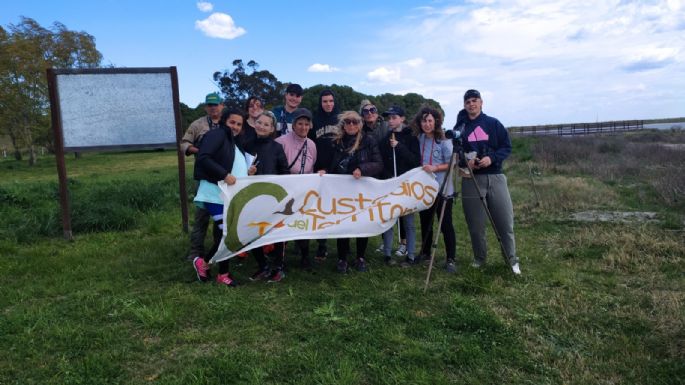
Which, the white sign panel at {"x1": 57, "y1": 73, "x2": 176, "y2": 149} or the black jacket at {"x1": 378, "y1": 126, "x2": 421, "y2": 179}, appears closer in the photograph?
the black jacket at {"x1": 378, "y1": 126, "x2": 421, "y2": 179}

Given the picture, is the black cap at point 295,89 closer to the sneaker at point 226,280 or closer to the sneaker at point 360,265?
the sneaker at point 360,265

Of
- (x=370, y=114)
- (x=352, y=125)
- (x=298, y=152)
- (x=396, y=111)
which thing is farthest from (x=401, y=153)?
(x=298, y=152)

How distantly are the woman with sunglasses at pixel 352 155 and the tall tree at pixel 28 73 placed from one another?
108ft

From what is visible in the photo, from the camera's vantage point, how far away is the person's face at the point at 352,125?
5.89 metres

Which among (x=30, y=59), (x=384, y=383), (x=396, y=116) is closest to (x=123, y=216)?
(x=396, y=116)

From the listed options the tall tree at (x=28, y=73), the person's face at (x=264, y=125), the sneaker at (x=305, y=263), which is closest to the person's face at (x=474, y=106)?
the person's face at (x=264, y=125)

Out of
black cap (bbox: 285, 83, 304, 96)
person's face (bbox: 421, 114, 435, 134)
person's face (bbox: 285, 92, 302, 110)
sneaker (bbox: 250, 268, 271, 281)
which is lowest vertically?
sneaker (bbox: 250, 268, 271, 281)

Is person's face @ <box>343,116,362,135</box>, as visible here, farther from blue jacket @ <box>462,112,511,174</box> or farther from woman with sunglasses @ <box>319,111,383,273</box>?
blue jacket @ <box>462,112,511,174</box>

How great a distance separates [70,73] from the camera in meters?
7.67

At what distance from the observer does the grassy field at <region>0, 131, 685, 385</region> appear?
3.60 m

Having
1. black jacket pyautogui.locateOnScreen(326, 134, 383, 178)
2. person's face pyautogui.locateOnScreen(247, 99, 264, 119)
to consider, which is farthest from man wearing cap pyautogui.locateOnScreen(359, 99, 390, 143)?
person's face pyautogui.locateOnScreen(247, 99, 264, 119)

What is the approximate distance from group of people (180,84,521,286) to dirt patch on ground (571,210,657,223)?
4281mm

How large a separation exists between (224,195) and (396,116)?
2.54 meters

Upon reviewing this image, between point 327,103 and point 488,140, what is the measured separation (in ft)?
7.27
